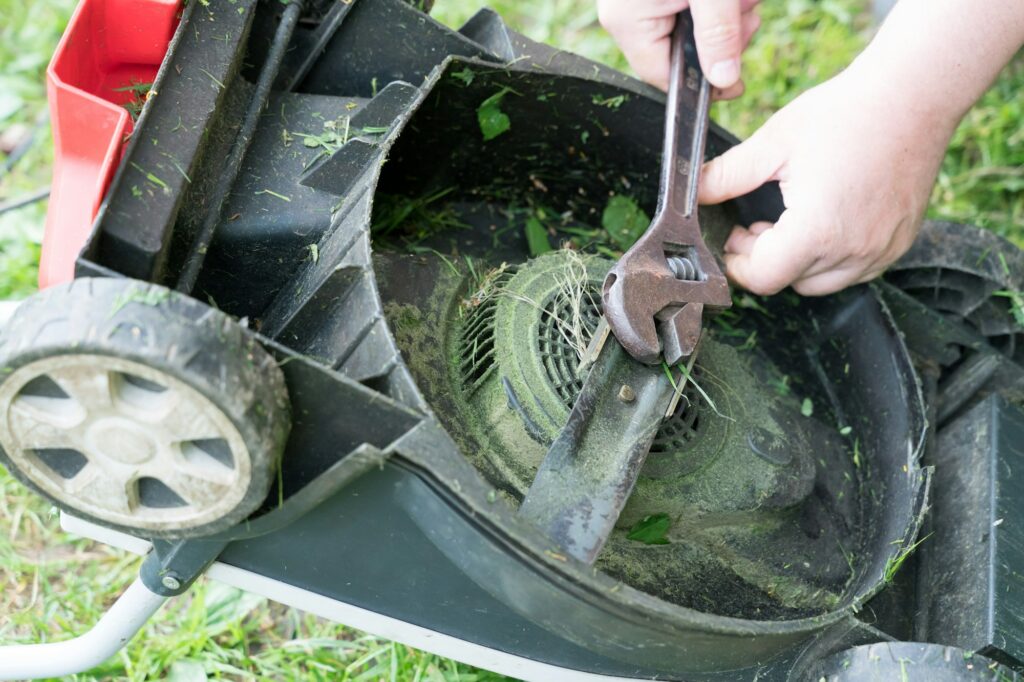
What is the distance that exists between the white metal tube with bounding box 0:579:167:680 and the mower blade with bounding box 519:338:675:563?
600mm

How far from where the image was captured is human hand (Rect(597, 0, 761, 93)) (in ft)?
4.92

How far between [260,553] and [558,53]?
87cm

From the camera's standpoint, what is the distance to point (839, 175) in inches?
56.7

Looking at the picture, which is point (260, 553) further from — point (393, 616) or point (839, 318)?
point (839, 318)

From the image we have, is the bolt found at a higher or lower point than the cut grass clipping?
higher

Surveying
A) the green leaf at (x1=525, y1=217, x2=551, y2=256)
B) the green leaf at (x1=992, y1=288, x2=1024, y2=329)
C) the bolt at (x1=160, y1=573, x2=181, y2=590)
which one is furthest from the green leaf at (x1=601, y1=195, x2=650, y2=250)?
the bolt at (x1=160, y1=573, x2=181, y2=590)

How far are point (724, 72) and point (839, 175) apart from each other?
0.24 meters

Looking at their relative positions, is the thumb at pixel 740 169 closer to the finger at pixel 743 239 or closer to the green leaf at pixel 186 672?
the finger at pixel 743 239

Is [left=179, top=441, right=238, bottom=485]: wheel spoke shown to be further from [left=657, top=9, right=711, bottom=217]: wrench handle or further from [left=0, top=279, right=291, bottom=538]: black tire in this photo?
[left=657, top=9, right=711, bottom=217]: wrench handle

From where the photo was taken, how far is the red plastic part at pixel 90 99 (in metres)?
1.23

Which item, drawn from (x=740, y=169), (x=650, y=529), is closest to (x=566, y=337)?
(x=650, y=529)

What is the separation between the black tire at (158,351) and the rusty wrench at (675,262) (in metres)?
0.47

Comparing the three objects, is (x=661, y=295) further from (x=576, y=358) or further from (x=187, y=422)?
(x=187, y=422)

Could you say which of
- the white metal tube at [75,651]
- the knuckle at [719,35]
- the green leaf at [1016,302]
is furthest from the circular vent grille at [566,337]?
the green leaf at [1016,302]
